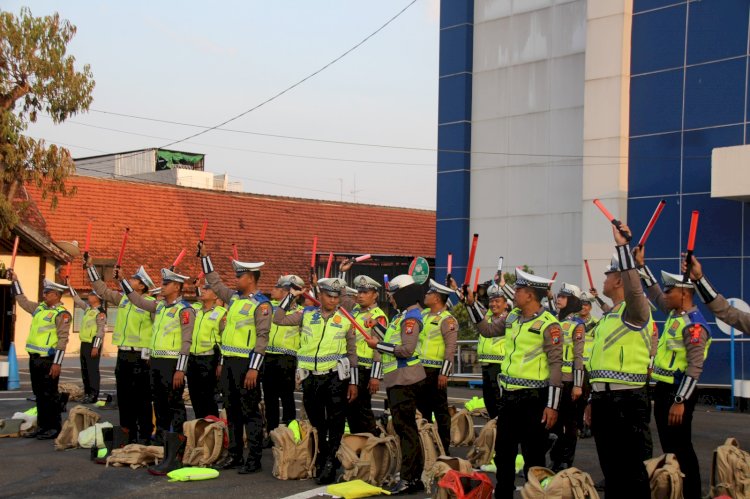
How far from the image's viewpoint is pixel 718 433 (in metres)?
14.9

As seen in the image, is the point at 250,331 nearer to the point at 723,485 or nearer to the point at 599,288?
the point at 723,485

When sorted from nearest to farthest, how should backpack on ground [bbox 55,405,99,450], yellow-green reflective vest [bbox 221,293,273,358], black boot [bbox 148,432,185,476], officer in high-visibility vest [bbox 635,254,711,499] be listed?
officer in high-visibility vest [bbox 635,254,711,499] < black boot [bbox 148,432,185,476] < yellow-green reflective vest [bbox 221,293,273,358] < backpack on ground [bbox 55,405,99,450]

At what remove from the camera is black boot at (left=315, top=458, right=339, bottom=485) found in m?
10.3

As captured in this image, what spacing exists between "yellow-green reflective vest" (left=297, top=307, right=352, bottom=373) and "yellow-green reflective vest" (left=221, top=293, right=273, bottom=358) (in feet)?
2.48

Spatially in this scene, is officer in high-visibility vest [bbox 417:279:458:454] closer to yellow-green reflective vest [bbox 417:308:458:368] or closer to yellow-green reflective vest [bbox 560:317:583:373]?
yellow-green reflective vest [bbox 417:308:458:368]

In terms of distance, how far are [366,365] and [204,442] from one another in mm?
2174

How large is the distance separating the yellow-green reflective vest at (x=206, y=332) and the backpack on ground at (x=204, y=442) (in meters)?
0.89

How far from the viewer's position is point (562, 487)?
308 inches

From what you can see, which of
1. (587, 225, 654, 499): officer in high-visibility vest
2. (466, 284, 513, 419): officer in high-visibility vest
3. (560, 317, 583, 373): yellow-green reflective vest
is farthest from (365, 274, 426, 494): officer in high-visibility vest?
(466, 284, 513, 419): officer in high-visibility vest

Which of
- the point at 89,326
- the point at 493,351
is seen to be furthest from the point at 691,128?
the point at 89,326

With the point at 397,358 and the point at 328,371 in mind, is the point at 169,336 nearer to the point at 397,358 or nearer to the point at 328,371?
the point at 328,371

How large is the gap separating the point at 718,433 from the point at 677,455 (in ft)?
21.0

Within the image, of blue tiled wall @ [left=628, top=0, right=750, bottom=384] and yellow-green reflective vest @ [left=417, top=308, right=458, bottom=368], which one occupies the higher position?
blue tiled wall @ [left=628, top=0, right=750, bottom=384]

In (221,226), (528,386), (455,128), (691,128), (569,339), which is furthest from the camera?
(221,226)
